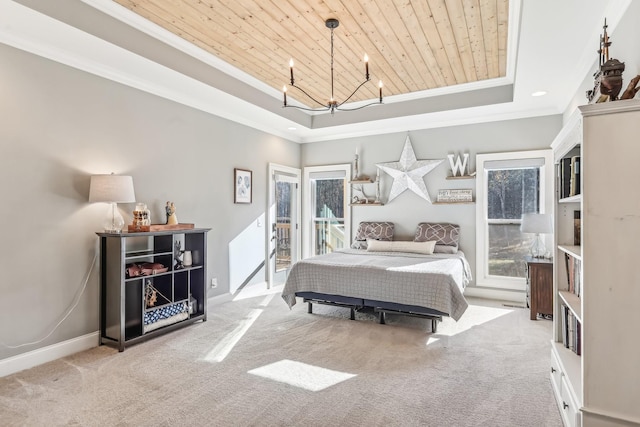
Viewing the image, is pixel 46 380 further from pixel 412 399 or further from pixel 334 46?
pixel 334 46

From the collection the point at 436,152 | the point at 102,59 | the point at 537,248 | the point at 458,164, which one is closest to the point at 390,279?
the point at 537,248

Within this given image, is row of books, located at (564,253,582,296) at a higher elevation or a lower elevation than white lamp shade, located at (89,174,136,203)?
lower

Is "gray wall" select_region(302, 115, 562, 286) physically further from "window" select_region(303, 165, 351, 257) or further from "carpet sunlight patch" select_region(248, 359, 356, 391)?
"carpet sunlight patch" select_region(248, 359, 356, 391)

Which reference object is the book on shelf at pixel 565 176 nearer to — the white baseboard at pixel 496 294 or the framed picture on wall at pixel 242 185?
the white baseboard at pixel 496 294

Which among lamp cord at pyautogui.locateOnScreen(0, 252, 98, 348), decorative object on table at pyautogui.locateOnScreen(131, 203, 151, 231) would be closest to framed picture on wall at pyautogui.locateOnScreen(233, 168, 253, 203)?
decorative object on table at pyautogui.locateOnScreen(131, 203, 151, 231)

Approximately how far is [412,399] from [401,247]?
279cm

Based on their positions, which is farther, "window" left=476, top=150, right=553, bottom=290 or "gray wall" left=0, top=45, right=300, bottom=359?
"window" left=476, top=150, right=553, bottom=290

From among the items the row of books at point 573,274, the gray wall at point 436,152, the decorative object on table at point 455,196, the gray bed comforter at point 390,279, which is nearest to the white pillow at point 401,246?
the gray bed comforter at point 390,279

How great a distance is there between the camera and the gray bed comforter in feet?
11.1

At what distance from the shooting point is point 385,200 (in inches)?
225

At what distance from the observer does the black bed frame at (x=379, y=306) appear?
353cm

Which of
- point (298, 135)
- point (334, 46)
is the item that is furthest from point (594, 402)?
point (298, 135)

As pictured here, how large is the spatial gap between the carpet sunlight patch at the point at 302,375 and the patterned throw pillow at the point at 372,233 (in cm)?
281

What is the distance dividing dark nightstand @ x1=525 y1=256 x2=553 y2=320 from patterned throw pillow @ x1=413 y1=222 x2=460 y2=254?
105 centimetres
